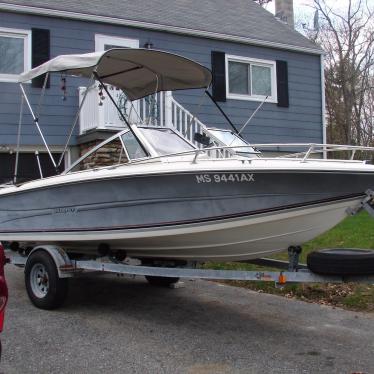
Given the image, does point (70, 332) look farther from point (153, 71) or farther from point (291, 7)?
point (291, 7)

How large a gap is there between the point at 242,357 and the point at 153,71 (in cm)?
402

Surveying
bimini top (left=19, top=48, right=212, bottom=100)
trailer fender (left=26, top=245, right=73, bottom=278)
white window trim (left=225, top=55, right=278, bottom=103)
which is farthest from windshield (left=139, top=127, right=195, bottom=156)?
white window trim (left=225, top=55, right=278, bottom=103)

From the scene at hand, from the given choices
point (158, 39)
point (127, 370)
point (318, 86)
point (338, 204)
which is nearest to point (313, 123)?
point (318, 86)

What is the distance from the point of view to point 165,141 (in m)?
6.44

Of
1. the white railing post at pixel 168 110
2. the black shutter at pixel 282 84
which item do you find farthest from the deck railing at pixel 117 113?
the black shutter at pixel 282 84

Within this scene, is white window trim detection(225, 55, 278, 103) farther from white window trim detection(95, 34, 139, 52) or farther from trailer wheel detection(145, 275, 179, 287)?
trailer wheel detection(145, 275, 179, 287)

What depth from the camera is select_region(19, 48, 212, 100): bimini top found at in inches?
245

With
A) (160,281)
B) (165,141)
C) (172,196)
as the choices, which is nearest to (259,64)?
(160,281)

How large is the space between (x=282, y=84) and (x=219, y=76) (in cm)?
203

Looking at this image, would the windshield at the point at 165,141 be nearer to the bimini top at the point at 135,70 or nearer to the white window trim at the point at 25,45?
the bimini top at the point at 135,70

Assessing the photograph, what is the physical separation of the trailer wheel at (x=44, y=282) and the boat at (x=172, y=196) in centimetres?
31

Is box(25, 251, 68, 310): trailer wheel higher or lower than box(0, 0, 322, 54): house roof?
lower

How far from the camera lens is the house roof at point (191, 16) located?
12508 mm

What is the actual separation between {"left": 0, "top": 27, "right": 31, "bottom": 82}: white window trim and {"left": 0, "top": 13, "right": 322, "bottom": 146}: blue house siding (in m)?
0.11
